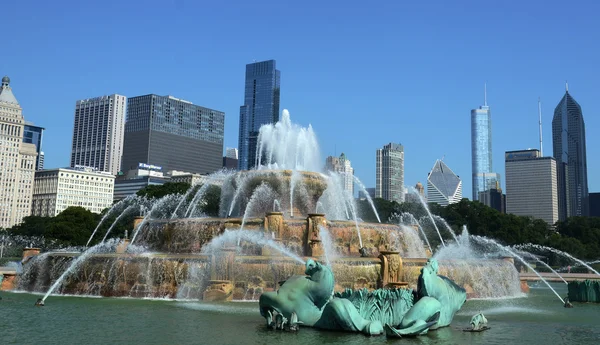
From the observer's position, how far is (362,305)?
16.7 metres

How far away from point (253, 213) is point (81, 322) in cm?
2367

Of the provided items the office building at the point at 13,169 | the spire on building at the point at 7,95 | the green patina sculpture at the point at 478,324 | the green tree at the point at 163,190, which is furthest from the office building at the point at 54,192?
the green patina sculpture at the point at 478,324

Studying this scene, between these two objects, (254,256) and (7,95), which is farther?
(7,95)

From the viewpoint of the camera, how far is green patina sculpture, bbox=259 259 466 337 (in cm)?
1609

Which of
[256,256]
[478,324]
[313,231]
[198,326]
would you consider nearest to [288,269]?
[256,256]

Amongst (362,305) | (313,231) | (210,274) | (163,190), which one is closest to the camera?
(362,305)

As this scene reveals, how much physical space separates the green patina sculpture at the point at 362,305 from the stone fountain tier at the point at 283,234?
13329 mm

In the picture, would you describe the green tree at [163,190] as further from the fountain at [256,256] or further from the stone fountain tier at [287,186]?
the stone fountain tier at [287,186]

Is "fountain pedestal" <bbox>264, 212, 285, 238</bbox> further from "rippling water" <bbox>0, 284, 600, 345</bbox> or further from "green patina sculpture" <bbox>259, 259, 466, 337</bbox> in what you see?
"green patina sculpture" <bbox>259, 259, 466, 337</bbox>

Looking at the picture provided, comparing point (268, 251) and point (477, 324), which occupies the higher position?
point (268, 251)

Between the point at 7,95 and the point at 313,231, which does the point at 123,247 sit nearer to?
the point at 313,231

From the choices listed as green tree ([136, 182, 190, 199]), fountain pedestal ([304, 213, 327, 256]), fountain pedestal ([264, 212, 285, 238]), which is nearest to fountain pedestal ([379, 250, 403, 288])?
fountain pedestal ([304, 213, 327, 256])

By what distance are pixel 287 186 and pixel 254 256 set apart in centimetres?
1421

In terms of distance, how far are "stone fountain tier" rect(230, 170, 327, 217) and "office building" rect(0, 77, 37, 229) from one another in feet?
506
